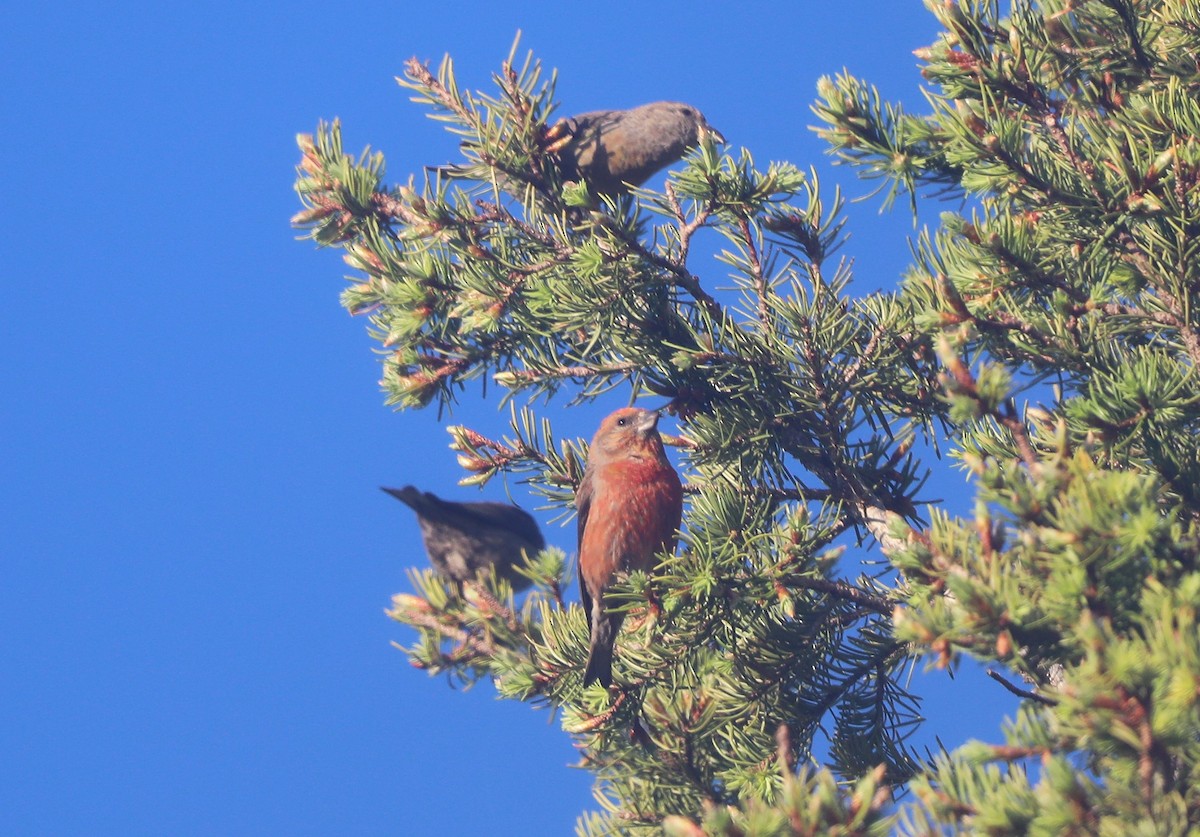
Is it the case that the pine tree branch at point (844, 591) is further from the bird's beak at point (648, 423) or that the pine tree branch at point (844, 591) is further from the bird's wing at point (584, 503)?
the bird's beak at point (648, 423)

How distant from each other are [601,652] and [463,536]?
1819 mm

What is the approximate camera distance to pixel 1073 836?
166 cm

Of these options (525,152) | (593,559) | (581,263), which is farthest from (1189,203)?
(593,559)

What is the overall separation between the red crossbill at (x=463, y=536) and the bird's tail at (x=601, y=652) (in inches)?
60.6

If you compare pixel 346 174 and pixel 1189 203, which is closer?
pixel 1189 203

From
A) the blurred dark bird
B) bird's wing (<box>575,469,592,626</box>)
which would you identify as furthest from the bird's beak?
the blurred dark bird

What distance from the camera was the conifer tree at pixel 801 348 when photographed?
2.63 metres

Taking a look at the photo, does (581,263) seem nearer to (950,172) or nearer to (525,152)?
(525,152)

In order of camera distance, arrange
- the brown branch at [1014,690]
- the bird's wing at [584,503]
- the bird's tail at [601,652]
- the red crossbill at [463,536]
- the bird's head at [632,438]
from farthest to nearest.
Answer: the red crossbill at [463,536] < the bird's head at [632,438] < the bird's wing at [584,503] < the bird's tail at [601,652] < the brown branch at [1014,690]

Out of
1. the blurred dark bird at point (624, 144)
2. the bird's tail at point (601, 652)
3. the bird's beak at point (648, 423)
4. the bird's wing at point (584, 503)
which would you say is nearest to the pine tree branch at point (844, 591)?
the bird's tail at point (601, 652)

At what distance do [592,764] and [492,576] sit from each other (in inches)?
24.5

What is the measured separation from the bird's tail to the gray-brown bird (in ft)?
7.42

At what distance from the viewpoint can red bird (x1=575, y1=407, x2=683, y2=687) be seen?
12.9 ft

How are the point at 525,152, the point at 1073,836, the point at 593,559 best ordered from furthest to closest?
the point at 593,559
the point at 525,152
the point at 1073,836
